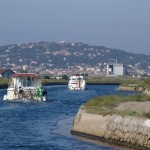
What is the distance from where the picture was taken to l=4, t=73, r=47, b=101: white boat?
79.6 m

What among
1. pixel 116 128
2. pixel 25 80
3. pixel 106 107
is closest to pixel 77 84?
pixel 25 80

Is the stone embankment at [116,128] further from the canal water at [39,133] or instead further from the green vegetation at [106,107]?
the canal water at [39,133]

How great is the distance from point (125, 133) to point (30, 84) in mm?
47909

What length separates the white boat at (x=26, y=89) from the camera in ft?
261

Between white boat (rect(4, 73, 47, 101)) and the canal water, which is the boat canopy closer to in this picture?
white boat (rect(4, 73, 47, 101))

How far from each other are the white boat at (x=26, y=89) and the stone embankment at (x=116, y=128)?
37.6 meters

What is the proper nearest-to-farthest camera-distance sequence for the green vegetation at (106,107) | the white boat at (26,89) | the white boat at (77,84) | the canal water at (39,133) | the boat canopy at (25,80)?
1. the canal water at (39,133)
2. the green vegetation at (106,107)
3. the white boat at (26,89)
4. the boat canopy at (25,80)
5. the white boat at (77,84)

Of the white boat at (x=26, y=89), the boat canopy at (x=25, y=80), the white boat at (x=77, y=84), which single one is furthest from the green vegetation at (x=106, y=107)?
the white boat at (x=77, y=84)

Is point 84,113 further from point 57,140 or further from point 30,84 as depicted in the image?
point 30,84

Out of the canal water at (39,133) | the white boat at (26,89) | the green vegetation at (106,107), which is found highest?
the white boat at (26,89)

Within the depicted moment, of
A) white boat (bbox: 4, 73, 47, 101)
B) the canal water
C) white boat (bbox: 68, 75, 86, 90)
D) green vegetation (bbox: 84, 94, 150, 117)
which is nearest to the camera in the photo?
the canal water

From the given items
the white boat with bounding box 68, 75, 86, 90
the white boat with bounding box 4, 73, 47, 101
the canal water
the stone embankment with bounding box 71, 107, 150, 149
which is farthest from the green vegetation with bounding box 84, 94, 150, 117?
the white boat with bounding box 68, 75, 86, 90

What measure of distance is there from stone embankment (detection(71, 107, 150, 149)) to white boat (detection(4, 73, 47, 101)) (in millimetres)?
37552

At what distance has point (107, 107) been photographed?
44969 mm
